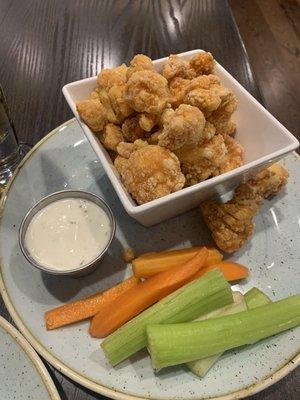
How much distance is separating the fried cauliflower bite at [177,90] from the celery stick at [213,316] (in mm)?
585

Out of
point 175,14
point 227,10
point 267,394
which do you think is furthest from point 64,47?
point 267,394

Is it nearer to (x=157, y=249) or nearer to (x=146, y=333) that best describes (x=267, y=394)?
(x=146, y=333)

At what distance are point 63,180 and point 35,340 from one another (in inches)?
23.9

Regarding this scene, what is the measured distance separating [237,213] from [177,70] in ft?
1.56

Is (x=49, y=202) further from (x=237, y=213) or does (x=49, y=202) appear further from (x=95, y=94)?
(x=237, y=213)

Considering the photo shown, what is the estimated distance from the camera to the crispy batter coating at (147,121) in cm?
127

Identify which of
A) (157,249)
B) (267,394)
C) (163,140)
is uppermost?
(163,140)

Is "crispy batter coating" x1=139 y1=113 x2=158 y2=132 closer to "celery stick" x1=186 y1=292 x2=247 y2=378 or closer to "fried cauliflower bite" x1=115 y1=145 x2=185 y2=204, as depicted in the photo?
"fried cauliflower bite" x1=115 y1=145 x2=185 y2=204

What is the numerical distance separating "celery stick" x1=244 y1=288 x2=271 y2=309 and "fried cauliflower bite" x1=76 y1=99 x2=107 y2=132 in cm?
67

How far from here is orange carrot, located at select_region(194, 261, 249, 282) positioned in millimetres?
1312

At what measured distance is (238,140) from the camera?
4.90ft

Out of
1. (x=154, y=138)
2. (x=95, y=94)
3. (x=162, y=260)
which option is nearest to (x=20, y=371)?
(x=162, y=260)

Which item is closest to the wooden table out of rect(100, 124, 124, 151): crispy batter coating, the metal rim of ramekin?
the metal rim of ramekin

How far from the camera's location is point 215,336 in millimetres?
1142
